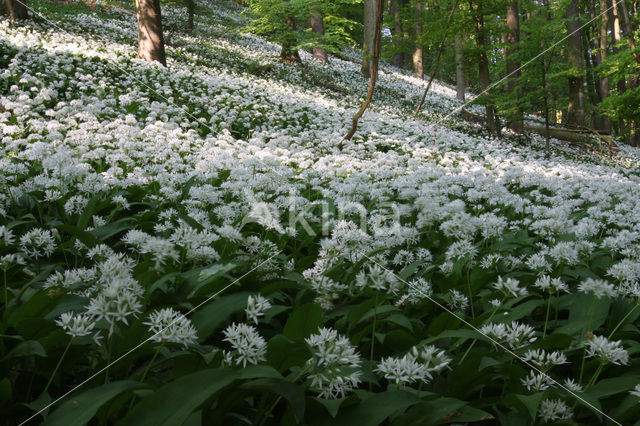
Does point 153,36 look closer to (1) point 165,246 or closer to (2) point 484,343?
(1) point 165,246

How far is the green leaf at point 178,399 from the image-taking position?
1.03 metres

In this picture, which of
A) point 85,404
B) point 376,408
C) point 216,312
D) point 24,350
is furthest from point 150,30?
point 376,408

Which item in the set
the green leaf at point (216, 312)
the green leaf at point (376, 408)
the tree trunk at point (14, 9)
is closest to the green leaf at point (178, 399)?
the green leaf at point (376, 408)

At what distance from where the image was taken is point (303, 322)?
5.36 ft

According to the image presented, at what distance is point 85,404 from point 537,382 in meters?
1.61

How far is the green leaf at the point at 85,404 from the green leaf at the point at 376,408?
0.64 metres

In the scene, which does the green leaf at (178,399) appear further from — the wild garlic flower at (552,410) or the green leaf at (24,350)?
the wild garlic flower at (552,410)

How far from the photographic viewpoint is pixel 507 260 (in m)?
2.87

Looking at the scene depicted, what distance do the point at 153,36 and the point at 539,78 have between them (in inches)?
412

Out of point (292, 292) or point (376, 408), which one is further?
point (292, 292)


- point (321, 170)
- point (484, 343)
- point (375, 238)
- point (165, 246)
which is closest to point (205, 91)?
point (321, 170)

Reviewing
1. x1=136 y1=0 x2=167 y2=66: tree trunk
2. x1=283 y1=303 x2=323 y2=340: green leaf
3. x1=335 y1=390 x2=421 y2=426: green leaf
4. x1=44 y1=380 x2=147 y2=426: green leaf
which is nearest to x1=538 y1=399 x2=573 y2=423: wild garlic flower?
x1=335 y1=390 x2=421 y2=426: green leaf

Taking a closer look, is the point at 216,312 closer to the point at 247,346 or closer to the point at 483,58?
the point at 247,346

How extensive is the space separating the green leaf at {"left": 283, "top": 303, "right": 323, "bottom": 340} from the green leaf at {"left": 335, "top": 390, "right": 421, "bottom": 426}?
15.4 inches
